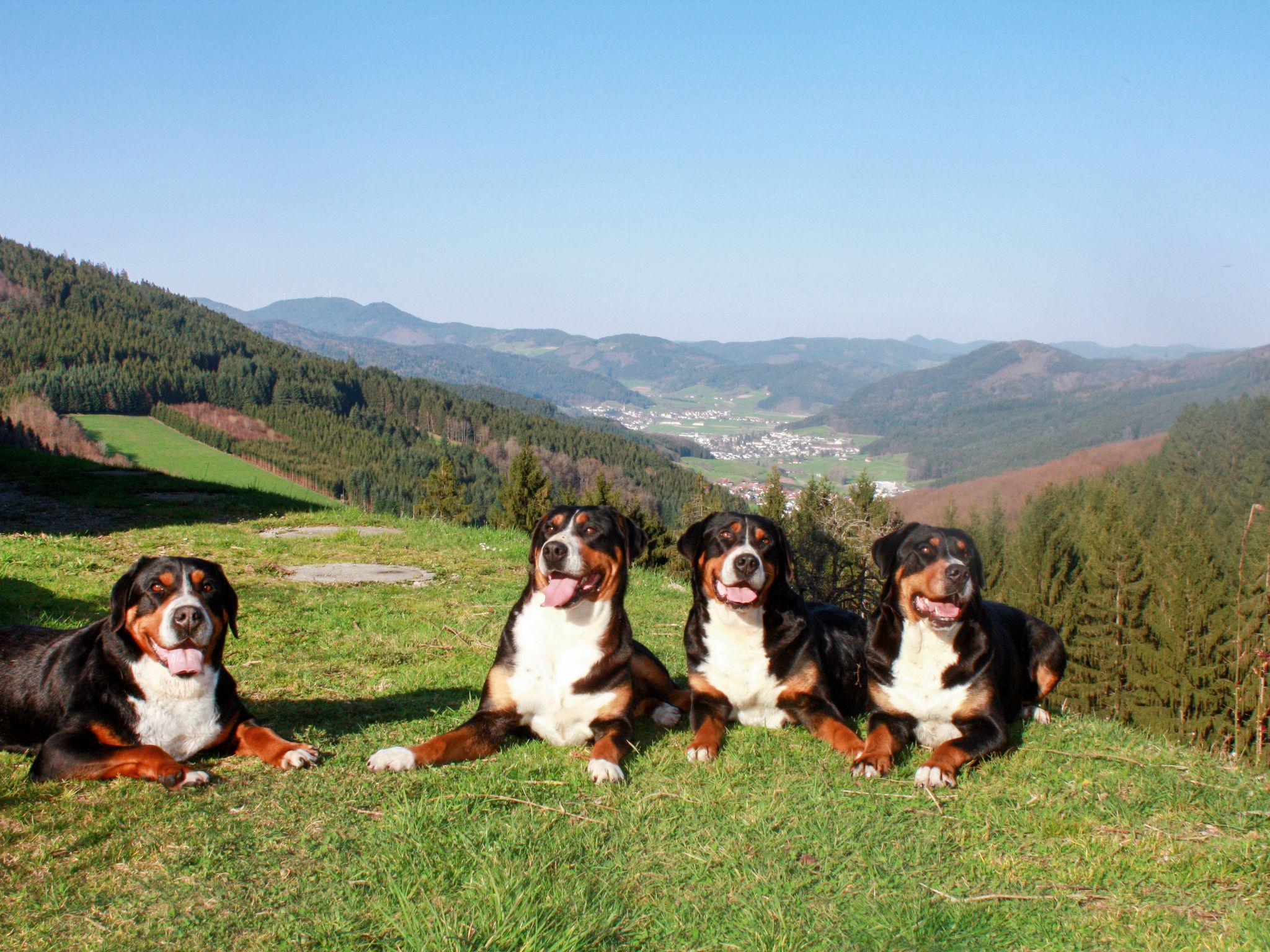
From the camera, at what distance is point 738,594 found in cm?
536

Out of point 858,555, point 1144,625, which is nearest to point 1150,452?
point 1144,625

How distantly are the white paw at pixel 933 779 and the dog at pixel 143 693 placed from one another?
3.25 m

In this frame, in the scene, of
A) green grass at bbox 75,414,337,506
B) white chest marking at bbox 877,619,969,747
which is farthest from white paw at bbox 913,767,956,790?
green grass at bbox 75,414,337,506

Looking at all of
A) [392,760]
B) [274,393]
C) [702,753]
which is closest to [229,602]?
[392,760]

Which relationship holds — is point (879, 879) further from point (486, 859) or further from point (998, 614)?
point (998, 614)

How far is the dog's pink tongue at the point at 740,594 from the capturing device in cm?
535

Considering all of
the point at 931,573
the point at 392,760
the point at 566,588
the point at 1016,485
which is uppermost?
the point at 931,573

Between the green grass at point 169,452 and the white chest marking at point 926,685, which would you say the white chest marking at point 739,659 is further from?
the green grass at point 169,452

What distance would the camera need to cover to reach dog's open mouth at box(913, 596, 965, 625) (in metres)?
5.05

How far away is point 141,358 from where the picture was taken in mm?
125812

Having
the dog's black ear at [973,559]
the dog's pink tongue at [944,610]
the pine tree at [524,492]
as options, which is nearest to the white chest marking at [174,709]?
the dog's pink tongue at [944,610]

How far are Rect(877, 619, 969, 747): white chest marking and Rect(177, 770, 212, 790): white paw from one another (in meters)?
3.86

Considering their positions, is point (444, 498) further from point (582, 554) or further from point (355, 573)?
point (582, 554)

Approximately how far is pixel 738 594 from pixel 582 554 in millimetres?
1109
